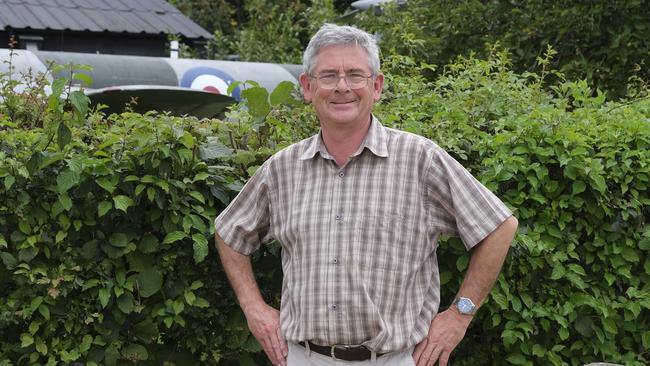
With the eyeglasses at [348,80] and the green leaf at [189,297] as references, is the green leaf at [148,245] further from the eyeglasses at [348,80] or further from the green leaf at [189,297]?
the eyeglasses at [348,80]

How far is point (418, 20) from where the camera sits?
10445 millimetres

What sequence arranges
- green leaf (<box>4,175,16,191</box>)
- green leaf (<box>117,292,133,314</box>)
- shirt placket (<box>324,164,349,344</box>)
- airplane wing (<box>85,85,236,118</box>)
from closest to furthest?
shirt placket (<box>324,164,349,344</box>) → green leaf (<box>4,175,16,191</box>) → green leaf (<box>117,292,133,314</box>) → airplane wing (<box>85,85,236,118</box>)

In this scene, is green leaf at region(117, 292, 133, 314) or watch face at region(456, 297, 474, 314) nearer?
watch face at region(456, 297, 474, 314)

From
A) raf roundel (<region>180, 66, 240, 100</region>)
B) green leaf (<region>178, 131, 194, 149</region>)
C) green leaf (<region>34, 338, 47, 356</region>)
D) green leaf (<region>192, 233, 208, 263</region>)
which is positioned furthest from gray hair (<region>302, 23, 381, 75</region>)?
raf roundel (<region>180, 66, 240, 100</region>)

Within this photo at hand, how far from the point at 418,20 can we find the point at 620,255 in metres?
6.62

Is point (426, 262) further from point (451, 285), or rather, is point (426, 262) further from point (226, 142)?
point (226, 142)

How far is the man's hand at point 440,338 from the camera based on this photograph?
309 centimetres

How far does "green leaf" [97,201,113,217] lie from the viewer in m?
3.36

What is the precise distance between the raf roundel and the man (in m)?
9.21

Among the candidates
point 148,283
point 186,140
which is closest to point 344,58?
point 186,140

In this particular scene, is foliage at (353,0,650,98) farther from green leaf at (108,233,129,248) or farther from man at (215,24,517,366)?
man at (215,24,517,366)

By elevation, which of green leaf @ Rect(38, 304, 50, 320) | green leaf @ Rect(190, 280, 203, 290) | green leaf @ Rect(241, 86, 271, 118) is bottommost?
green leaf @ Rect(38, 304, 50, 320)

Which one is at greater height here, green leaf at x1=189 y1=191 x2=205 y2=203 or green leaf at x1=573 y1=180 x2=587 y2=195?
green leaf at x1=573 y1=180 x2=587 y2=195

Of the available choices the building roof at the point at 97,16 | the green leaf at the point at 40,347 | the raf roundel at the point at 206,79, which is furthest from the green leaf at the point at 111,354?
the building roof at the point at 97,16
